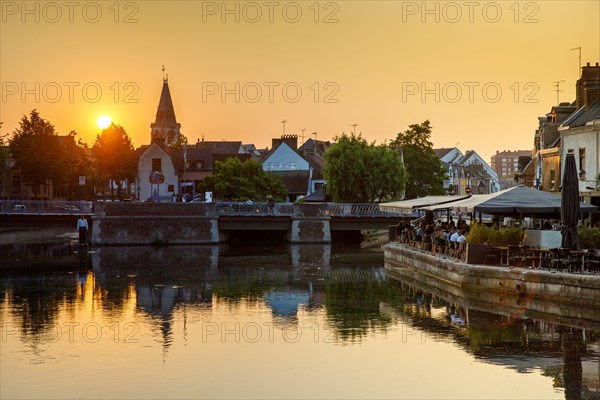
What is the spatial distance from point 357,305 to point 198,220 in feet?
128

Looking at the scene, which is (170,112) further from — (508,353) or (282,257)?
(508,353)

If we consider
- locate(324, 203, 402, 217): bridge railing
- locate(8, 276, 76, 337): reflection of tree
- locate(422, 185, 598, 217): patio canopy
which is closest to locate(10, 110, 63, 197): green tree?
locate(324, 203, 402, 217): bridge railing

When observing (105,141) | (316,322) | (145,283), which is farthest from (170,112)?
(316,322)

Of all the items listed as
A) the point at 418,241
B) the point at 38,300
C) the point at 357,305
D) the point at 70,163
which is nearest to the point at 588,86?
the point at 418,241

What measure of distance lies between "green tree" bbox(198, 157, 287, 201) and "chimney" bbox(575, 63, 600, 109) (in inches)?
1455

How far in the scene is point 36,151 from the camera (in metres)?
99.7

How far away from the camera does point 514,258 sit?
32031 mm

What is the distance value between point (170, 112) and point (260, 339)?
5927 inches

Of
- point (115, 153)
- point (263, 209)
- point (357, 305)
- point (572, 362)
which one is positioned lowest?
point (572, 362)

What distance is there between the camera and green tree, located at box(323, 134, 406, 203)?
8275 cm

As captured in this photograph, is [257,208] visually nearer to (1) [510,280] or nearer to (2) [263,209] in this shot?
(2) [263,209]

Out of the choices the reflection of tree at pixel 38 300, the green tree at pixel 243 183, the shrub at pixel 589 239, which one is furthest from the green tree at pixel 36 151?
the shrub at pixel 589 239

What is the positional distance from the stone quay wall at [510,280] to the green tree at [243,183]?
150 feet

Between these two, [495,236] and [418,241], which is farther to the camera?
[418,241]
